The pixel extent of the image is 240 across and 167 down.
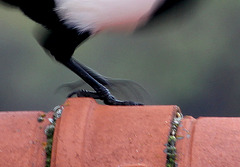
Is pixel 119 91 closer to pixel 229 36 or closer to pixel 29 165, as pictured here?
pixel 29 165

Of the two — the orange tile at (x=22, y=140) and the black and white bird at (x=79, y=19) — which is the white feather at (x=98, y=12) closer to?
the black and white bird at (x=79, y=19)

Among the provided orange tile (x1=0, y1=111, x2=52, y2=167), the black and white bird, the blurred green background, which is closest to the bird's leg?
the black and white bird

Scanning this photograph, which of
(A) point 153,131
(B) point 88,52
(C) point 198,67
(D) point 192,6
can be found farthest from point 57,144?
(C) point 198,67

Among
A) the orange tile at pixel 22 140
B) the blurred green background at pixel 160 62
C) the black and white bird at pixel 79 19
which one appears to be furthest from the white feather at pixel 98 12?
the blurred green background at pixel 160 62

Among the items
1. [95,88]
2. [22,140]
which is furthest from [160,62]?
[22,140]

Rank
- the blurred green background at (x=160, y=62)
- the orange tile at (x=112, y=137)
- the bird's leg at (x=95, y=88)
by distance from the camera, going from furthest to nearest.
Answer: the blurred green background at (x=160, y=62)
the bird's leg at (x=95, y=88)
the orange tile at (x=112, y=137)

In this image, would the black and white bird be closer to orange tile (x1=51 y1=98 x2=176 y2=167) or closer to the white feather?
the white feather

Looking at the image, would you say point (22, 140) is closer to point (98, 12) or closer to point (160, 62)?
point (98, 12)
